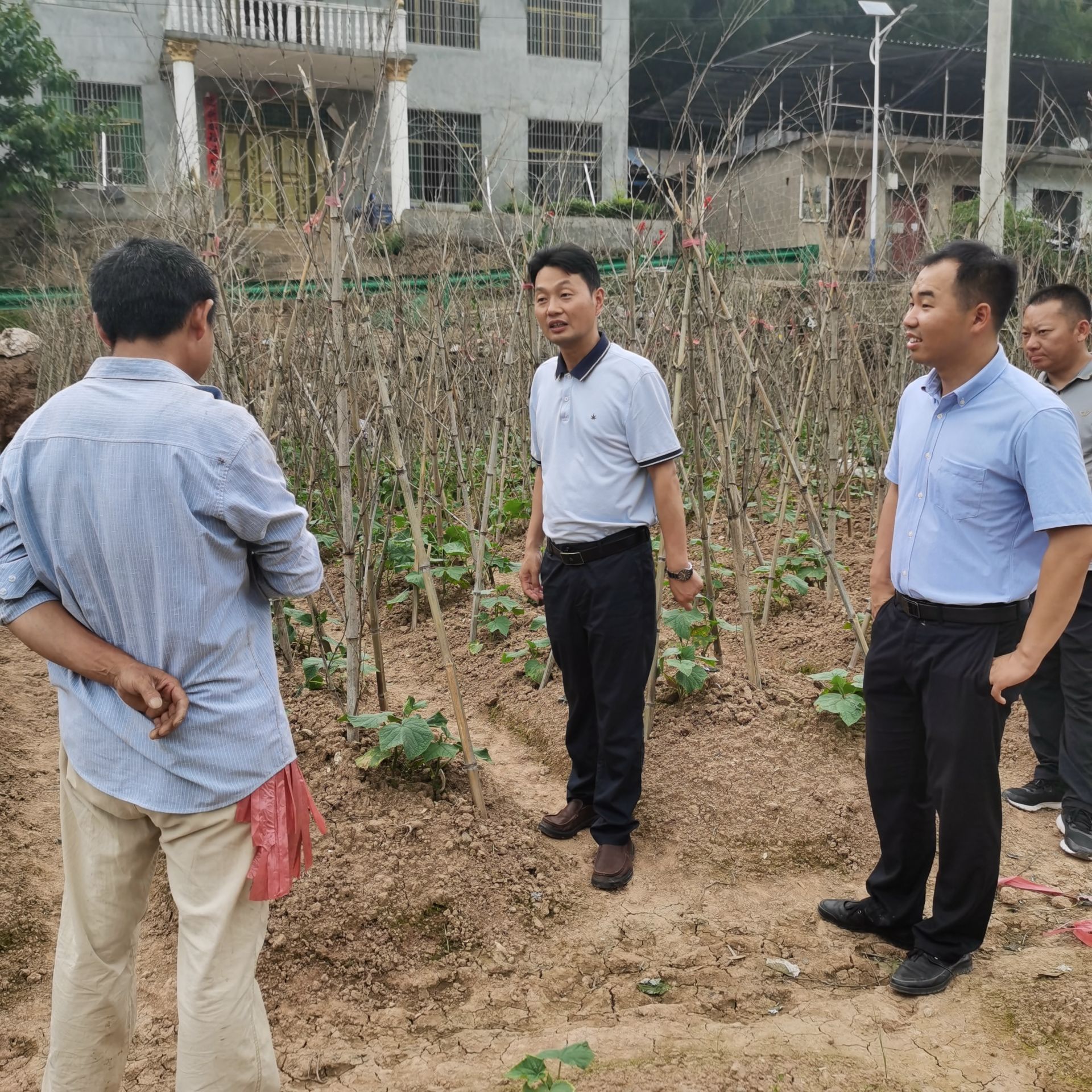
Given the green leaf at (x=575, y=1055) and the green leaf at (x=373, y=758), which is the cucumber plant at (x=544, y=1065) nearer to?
the green leaf at (x=575, y=1055)

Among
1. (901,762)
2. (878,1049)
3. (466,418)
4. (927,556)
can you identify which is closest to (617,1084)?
(878,1049)

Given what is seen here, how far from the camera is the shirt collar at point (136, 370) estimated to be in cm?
163

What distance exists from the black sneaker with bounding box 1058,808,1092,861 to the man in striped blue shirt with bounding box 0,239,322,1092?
99.1 inches

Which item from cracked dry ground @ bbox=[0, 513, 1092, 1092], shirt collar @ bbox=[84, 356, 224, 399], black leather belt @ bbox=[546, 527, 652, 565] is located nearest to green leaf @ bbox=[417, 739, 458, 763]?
cracked dry ground @ bbox=[0, 513, 1092, 1092]

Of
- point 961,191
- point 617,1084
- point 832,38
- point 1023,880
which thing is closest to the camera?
point 617,1084

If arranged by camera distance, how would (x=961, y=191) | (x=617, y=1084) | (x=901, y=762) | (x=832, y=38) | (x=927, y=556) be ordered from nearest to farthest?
(x=617, y=1084) → (x=927, y=556) → (x=901, y=762) → (x=832, y=38) → (x=961, y=191)

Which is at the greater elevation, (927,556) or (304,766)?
(927,556)

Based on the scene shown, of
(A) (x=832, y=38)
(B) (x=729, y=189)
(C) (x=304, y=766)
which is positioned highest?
(A) (x=832, y=38)

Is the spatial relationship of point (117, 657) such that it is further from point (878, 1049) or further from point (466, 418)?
point (466, 418)

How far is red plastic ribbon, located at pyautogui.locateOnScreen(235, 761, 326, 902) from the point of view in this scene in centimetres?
171

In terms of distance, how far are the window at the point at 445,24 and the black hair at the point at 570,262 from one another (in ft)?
52.1

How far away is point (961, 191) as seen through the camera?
21.3 m

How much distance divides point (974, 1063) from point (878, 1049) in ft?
0.63

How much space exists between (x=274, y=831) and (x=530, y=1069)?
65 cm
